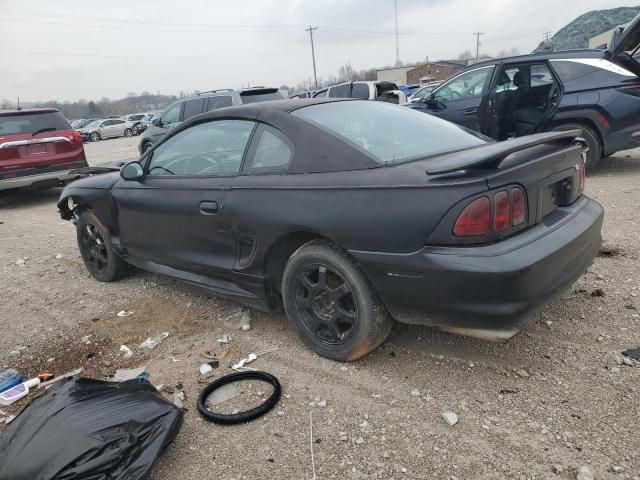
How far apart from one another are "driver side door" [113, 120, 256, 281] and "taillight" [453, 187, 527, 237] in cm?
148

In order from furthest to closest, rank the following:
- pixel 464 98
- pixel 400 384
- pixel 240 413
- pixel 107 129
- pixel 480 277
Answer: pixel 107 129 → pixel 464 98 → pixel 400 384 → pixel 240 413 → pixel 480 277

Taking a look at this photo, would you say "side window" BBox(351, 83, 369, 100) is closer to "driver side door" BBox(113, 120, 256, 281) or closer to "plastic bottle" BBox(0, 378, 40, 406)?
"driver side door" BBox(113, 120, 256, 281)

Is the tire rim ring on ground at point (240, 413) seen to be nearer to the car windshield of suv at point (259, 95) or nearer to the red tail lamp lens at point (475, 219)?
the red tail lamp lens at point (475, 219)

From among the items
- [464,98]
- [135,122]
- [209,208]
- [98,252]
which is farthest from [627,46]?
[135,122]

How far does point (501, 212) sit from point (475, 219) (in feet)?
0.48

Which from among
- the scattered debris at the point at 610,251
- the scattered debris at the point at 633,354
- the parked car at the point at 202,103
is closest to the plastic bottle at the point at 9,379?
the scattered debris at the point at 633,354

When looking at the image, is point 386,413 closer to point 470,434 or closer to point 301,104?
point 470,434

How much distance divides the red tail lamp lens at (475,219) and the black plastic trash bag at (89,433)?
62.3 inches

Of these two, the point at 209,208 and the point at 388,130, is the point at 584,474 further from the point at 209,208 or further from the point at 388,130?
the point at 209,208

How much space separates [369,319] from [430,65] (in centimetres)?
6576

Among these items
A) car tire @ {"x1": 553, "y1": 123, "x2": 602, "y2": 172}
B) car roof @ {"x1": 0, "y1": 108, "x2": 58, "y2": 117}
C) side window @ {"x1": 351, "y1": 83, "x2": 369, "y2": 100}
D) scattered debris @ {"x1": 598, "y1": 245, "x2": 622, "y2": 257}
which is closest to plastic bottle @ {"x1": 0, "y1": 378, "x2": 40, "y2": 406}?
scattered debris @ {"x1": 598, "y1": 245, "x2": 622, "y2": 257}

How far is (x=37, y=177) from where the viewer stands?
8.74 meters

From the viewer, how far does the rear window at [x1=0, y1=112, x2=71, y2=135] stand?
8.66 m

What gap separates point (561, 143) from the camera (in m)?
2.88
